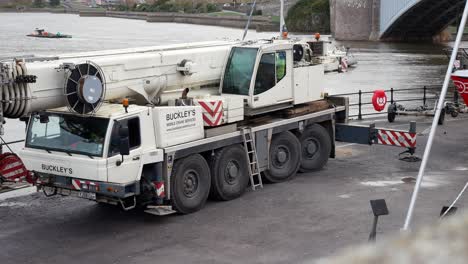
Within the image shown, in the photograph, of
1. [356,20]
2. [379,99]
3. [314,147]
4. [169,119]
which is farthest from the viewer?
[356,20]

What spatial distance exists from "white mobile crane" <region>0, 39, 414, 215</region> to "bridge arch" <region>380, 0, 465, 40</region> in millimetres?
54180

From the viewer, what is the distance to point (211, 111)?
13.2 m

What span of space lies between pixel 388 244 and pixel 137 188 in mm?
10772

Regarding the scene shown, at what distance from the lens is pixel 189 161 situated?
12523 millimetres

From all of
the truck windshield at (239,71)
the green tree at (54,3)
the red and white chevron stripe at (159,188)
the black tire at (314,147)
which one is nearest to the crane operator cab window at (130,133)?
the red and white chevron stripe at (159,188)

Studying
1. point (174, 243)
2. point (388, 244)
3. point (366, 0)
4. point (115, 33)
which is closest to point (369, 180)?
point (174, 243)

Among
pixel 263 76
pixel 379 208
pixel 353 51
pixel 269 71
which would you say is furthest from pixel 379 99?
pixel 353 51

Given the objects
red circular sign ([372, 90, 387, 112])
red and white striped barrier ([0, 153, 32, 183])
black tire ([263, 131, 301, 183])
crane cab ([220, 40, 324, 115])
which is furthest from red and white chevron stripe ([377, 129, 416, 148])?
red and white striped barrier ([0, 153, 32, 183])

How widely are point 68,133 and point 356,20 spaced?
71100 millimetres

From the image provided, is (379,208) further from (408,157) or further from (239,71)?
(408,157)

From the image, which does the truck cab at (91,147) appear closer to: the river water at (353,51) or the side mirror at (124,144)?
the side mirror at (124,144)

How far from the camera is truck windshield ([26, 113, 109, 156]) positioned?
11367 millimetres

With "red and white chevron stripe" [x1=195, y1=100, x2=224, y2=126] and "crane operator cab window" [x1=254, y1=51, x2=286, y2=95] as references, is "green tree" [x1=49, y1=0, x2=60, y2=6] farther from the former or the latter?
"red and white chevron stripe" [x1=195, y1=100, x2=224, y2=126]

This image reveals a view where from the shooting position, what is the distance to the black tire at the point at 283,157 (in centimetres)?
1494
